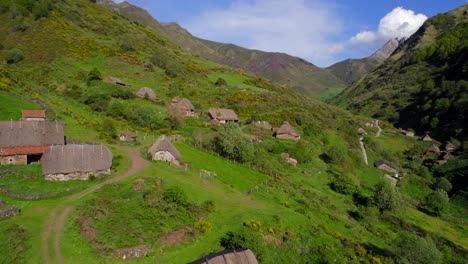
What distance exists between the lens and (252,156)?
49.4 meters

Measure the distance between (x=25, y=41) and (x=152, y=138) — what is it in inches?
2553

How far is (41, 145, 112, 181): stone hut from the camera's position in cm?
3044

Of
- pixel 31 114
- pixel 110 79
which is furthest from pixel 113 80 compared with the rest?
pixel 31 114

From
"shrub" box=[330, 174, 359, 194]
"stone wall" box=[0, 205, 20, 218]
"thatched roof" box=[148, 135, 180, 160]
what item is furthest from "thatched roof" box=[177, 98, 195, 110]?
"stone wall" box=[0, 205, 20, 218]

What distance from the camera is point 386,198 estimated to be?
4662 cm

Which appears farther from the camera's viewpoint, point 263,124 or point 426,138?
point 426,138

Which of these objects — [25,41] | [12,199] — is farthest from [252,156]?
[25,41]

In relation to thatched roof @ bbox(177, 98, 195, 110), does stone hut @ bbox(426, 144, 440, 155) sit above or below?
below

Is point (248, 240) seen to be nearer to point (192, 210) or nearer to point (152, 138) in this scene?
point (192, 210)

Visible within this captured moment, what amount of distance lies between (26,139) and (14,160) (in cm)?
255

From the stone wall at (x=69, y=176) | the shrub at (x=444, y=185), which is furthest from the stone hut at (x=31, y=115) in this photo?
the shrub at (x=444, y=185)

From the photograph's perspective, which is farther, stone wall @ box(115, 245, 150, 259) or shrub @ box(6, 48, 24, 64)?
shrub @ box(6, 48, 24, 64)

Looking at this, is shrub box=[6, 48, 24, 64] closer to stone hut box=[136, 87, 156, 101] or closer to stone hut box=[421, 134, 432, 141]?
stone hut box=[136, 87, 156, 101]

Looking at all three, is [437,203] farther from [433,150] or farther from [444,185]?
[433,150]
